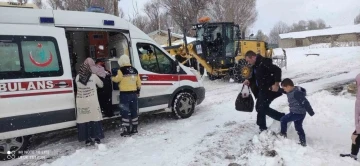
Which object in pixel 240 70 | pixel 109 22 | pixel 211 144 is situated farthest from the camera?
pixel 240 70

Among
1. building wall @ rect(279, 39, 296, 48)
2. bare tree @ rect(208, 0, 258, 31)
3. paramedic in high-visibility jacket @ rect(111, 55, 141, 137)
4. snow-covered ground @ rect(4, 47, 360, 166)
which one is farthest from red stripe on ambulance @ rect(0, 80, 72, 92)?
building wall @ rect(279, 39, 296, 48)

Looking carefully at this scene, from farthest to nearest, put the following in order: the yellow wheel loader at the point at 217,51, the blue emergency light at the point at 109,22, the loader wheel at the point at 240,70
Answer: the yellow wheel loader at the point at 217,51 → the loader wheel at the point at 240,70 → the blue emergency light at the point at 109,22

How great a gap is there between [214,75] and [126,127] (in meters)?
8.39

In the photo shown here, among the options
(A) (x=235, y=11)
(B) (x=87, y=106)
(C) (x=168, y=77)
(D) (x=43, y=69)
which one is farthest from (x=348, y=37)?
(D) (x=43, y=69)

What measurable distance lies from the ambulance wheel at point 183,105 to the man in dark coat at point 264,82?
6.53 ft

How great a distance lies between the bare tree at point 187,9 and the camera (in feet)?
125

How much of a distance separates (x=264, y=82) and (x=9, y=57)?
4316 mm

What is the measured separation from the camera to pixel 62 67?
5.38m

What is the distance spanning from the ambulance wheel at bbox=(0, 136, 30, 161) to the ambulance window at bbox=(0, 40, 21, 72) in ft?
4.00

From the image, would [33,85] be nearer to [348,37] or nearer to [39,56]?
[39,56]

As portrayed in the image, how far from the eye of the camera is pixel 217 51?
44.8ft

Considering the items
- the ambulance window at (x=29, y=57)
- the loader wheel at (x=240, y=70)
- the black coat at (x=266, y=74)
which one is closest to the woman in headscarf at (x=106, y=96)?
the ambulance window at (x=29, y=57)

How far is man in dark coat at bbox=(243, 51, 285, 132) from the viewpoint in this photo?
549cm

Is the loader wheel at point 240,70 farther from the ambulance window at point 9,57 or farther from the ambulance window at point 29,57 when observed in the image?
the ambulance window at point 9,57
